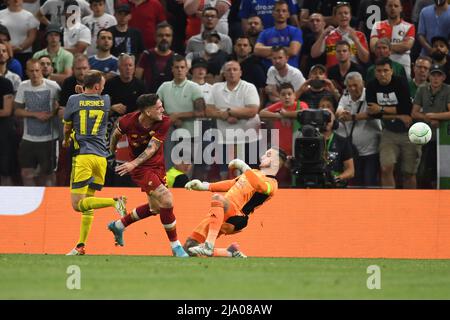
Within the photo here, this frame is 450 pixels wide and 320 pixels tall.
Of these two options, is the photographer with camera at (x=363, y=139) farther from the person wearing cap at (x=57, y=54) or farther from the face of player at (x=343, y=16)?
the person wearing cap at (x=57, y=54)

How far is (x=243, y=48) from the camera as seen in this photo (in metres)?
20.4

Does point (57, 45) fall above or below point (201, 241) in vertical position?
above

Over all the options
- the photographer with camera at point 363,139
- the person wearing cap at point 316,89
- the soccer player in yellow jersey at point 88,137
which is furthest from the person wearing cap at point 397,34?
the soccer player in yellow jersey at point 88,137

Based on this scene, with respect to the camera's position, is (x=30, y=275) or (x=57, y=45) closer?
(x=30, y=275)

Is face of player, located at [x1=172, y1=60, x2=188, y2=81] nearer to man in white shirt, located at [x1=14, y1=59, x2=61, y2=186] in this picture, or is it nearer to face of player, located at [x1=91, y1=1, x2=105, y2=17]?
man in white shirt, located at [x1=14, y1=59, x2=61, y2=186]

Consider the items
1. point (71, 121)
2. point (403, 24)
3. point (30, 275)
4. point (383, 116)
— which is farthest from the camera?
point (403, 24)

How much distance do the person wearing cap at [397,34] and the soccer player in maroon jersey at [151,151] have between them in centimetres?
621

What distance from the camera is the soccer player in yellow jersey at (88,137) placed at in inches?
603

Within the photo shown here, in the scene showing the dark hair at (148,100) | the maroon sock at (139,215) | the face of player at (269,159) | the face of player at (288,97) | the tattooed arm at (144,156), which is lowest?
the maroon sock at (139,215)

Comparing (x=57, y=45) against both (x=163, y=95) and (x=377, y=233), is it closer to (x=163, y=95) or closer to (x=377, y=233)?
(x=163, y=95)

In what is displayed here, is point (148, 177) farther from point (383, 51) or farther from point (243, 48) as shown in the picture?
point (383, 51)

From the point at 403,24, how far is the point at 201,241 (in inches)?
269

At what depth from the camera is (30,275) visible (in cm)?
1187

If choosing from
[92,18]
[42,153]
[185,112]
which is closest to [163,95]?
[185,112]
